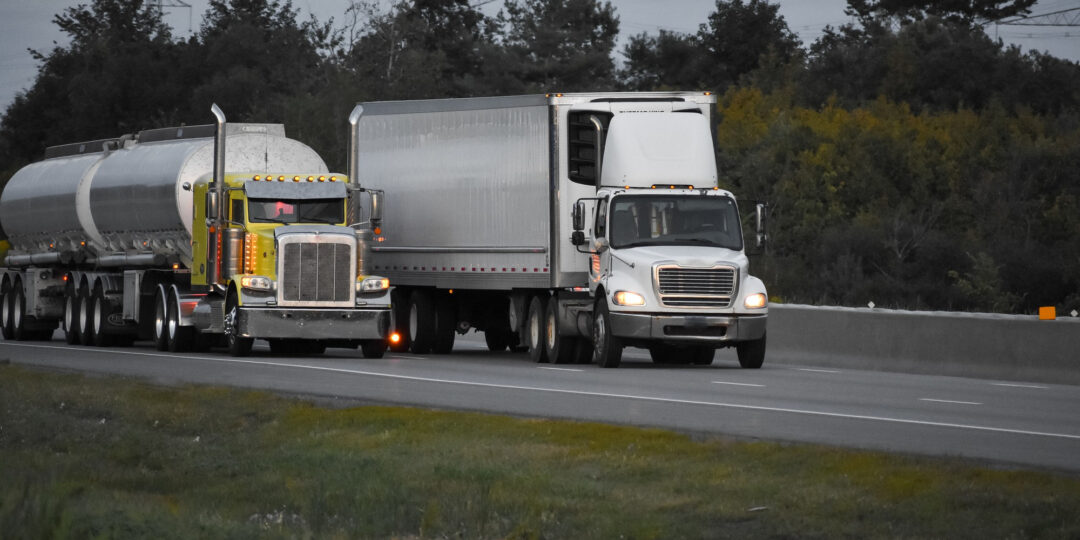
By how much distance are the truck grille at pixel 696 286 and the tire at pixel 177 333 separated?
31.8ft

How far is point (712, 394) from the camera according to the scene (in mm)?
20984

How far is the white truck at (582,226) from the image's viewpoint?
2588 cm

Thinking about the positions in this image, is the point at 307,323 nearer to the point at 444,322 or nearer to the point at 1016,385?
the point at 444,322

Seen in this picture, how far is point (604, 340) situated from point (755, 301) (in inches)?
87.2

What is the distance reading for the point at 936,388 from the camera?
2278 centimetres

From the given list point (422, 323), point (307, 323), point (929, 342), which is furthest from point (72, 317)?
point (929, 342)

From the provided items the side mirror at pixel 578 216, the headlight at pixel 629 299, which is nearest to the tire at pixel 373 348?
the side mirror at pixel 578 216

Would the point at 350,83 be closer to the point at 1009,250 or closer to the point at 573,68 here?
the point at 573,68

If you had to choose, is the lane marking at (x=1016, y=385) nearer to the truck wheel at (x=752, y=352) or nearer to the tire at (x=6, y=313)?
the truck wheel at (x=752, y=352)

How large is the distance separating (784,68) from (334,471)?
96.8 m

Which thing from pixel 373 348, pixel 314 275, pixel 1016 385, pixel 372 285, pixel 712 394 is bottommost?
pixel 1016 385

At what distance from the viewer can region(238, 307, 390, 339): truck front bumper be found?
93.8ft

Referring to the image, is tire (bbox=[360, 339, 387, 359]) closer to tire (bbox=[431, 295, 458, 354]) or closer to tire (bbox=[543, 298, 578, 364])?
tire (bbox=[431, 295, 458, 354])

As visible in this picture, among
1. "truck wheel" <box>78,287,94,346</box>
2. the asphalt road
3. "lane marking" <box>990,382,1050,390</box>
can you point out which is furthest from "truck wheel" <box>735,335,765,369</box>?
"truck wheel" <box>78,287,94,346</box>
